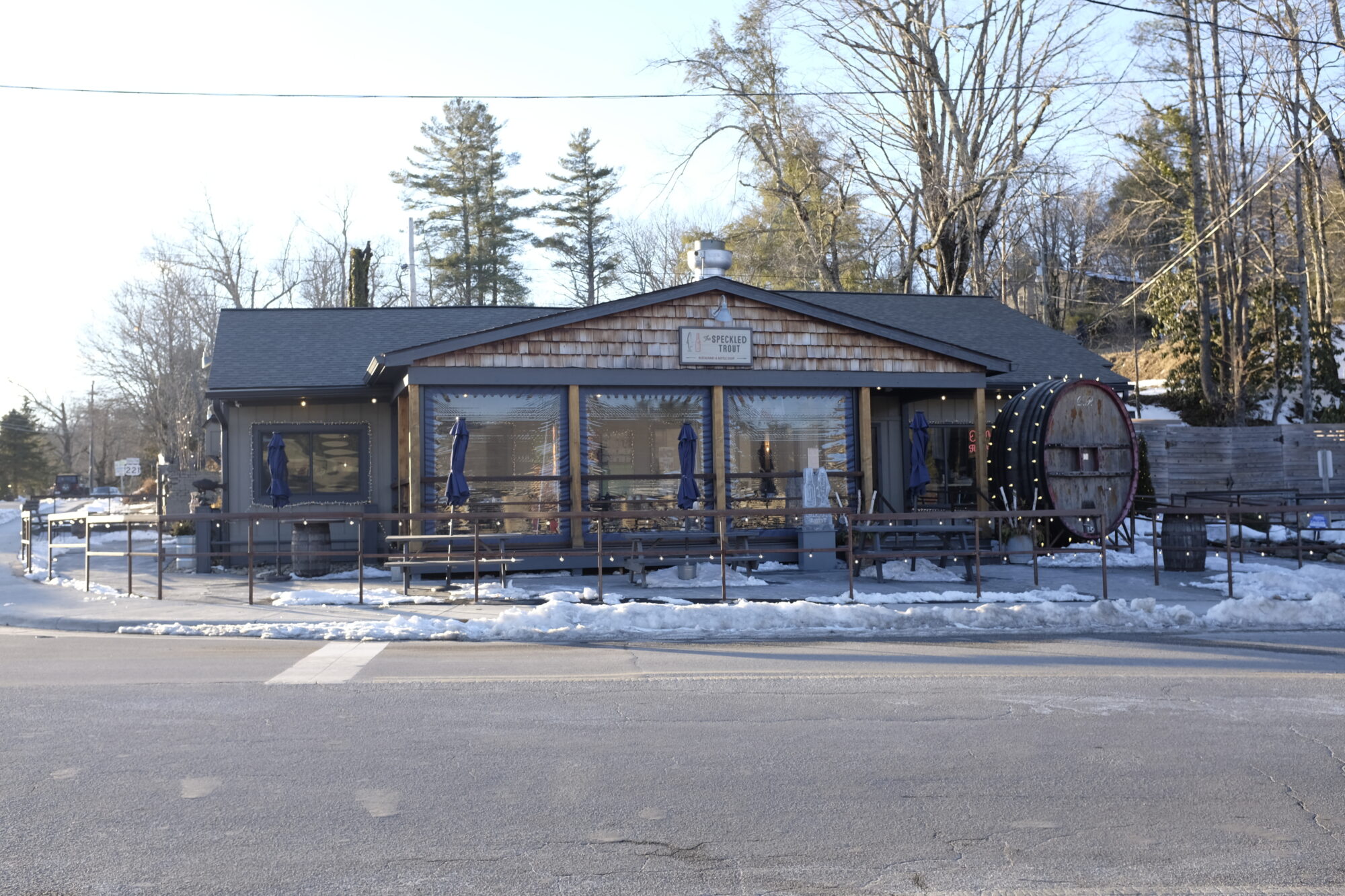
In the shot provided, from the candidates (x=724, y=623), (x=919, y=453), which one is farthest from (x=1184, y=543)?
(x=724, y=623)

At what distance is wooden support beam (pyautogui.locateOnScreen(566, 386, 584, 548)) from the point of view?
56.5 feet

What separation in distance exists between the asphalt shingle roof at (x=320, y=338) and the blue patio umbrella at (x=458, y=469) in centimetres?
Answer: 299

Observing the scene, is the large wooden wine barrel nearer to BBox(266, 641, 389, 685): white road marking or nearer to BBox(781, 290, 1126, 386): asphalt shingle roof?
BBox(781, 290, 1126, 386): asphalt shingle roof

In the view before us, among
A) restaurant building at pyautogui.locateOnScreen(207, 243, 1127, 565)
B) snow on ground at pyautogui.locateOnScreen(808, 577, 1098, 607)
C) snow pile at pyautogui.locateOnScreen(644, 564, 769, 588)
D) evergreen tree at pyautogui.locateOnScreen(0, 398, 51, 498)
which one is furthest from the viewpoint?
evergreen tree at pyautogui.locateOnScreen(0, 398, 51, 498)

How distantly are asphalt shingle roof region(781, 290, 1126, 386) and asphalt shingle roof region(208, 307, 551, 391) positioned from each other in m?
6.54

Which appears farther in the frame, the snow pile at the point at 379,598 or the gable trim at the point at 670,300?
the gable trim at the point at 670,300

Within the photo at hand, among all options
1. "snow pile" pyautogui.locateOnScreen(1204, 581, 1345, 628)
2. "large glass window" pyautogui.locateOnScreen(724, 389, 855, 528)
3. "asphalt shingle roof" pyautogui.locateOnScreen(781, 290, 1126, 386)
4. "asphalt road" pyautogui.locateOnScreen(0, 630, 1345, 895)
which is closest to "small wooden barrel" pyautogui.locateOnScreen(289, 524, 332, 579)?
"large glass window" pyautogui.locateOnScreen(724, 389, 855, 528)

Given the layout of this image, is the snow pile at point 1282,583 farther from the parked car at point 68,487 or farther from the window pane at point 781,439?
the parked car at point 68,487

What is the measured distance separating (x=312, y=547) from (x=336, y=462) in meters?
2.59

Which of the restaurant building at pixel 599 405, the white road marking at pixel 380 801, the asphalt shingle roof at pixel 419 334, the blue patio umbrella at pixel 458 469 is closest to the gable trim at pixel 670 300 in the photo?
the restaurant building at pixel 599 405

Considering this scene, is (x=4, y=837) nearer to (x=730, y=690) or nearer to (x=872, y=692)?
(x=730, y=690)

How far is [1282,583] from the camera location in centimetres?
1434

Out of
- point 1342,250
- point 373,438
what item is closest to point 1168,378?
point 1342,250

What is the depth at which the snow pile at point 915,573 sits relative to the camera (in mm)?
15867
